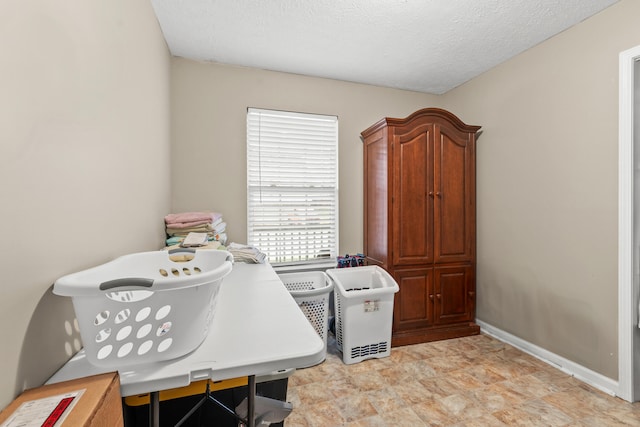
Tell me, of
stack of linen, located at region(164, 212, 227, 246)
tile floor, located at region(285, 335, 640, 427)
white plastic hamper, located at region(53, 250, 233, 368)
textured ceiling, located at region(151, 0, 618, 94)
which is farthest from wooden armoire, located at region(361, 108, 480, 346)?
white plastic hamper, located at region(53, 250, 233, 368)

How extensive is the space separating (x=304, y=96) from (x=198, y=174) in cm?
128

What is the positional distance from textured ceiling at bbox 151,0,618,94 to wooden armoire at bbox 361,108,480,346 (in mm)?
539

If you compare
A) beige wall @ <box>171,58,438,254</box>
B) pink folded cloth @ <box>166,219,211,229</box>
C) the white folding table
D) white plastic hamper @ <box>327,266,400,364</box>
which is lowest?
white plastic hamper @ <box>327,266,400,364</box>

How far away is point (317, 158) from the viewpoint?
9.49 feet

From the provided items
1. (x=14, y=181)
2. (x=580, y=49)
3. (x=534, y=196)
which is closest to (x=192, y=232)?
(x=14, y=181)

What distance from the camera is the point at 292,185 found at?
2.83 meters

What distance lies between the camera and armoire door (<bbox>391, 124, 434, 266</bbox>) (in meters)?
2.54

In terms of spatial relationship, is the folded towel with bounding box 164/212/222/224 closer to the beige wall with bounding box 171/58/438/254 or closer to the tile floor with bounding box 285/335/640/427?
the beige wall with bounding box 171/58/438/254

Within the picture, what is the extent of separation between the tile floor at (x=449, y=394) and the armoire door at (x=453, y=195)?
2.97ft

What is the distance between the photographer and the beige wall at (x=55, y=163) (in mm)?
597

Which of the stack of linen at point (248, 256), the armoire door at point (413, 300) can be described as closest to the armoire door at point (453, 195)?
the armoire door at point (413, 300)

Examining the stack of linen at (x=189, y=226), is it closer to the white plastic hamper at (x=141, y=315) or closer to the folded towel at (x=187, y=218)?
the folded towel at (x=187, y=218)

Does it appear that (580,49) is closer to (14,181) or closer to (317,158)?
(317,158)

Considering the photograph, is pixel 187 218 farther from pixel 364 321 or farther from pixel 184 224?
pixel 364 321
